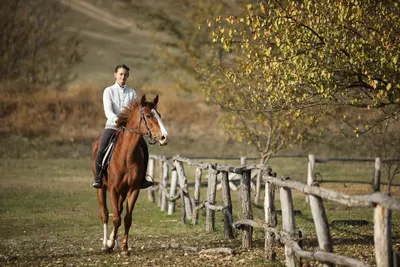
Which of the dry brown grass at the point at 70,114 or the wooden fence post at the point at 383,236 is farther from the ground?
the dry brown grass at the point at 70,114

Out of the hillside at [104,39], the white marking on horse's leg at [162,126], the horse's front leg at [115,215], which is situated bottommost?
the horse's front leg at [115,215]

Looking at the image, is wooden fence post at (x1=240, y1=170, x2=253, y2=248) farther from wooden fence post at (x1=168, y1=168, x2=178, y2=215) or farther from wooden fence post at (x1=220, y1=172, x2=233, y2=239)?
wooden fence post at (x1=168, y1=168, x2=178, y2=215)

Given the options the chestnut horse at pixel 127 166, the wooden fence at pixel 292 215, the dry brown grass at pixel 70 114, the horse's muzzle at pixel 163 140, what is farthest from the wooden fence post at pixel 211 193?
the dry brown grass at pixel 70 114

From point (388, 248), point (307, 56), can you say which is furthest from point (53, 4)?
point (388, 248)

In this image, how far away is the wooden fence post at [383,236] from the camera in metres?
7.32

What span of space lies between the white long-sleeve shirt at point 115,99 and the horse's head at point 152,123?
972 millimetres

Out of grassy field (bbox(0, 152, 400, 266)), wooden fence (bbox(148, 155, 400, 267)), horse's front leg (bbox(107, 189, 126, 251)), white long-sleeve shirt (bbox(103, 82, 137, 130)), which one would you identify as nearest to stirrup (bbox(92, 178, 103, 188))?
horse's front leg (bbox(107, 189, 126, 251))

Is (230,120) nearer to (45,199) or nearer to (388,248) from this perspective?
(45,199)

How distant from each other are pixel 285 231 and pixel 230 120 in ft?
63.0

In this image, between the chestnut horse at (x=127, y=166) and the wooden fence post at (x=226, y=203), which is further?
the wooden fence post at (x=226, y=203)

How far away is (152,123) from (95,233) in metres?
5.59

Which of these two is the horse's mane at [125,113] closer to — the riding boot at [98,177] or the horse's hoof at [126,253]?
the riding boot at [98,177]

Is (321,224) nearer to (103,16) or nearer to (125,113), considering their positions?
(125,113)

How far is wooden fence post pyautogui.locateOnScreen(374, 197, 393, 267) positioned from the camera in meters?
7.32
